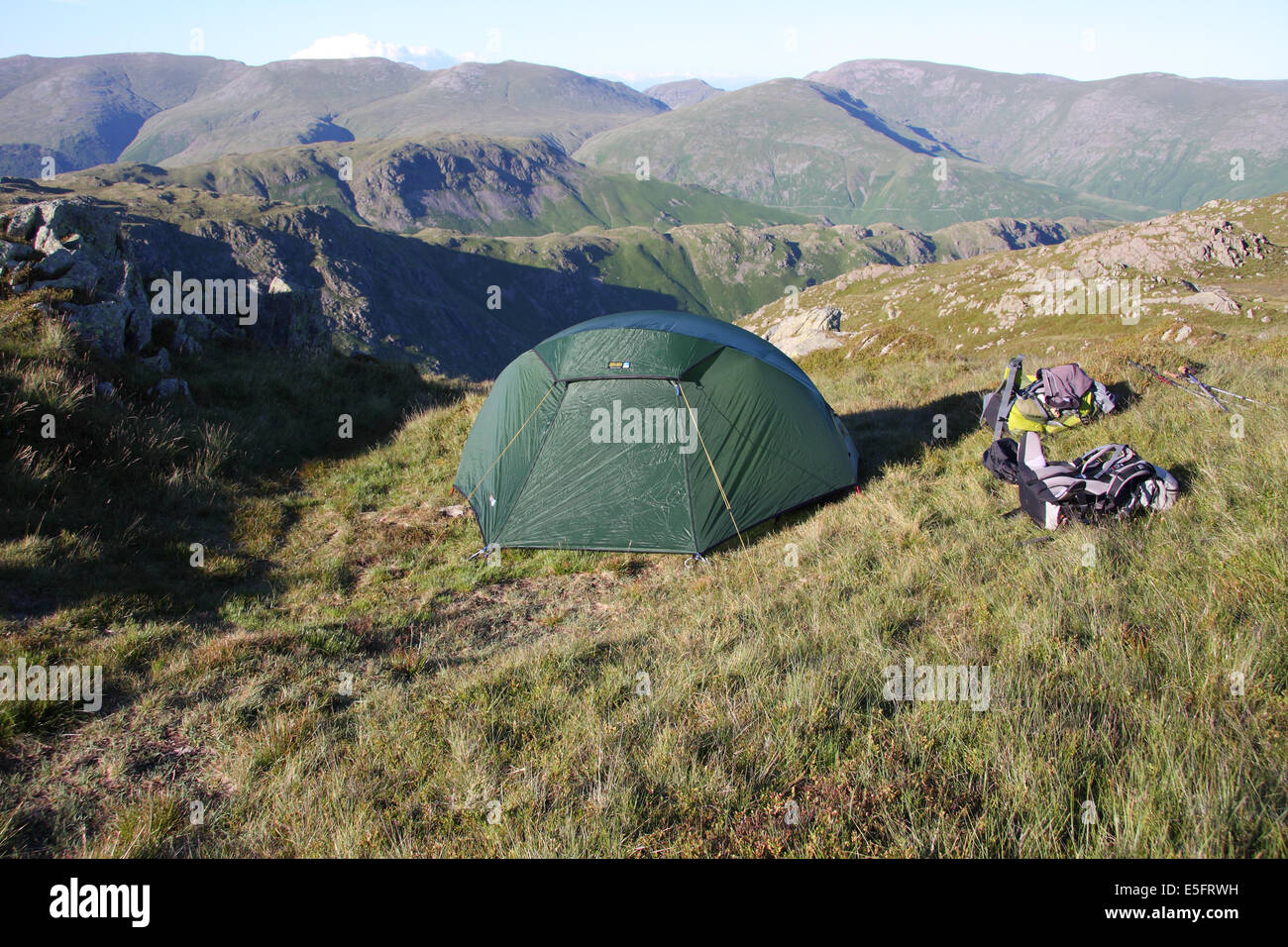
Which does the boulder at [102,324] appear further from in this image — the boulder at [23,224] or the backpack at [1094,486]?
the backpack at [1094,486]

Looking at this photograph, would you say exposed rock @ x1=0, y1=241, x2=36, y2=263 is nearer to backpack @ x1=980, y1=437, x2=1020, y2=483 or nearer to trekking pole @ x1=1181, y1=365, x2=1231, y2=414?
backpack @ x1=980, y1=437, x2=1020, y2=483

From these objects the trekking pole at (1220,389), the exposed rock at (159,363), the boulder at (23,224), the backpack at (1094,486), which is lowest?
the backpack at (1094,486)

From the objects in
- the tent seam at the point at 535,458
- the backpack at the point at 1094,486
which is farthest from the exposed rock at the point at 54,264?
the backpack at the point at 1094,486

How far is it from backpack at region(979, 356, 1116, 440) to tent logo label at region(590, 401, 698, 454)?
16.5 feet

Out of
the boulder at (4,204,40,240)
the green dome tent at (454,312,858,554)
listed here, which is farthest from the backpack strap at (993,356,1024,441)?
the boulder at (4,204,40,240)

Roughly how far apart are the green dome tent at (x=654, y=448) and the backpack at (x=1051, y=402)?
2768 millimetres

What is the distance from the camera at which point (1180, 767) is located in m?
3.09

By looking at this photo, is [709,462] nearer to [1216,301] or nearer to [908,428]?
[908,428]

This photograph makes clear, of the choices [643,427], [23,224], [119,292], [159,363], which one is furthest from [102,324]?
[643,427]

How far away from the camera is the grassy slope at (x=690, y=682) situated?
10.8ft

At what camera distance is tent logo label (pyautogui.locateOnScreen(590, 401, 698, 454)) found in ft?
30.1

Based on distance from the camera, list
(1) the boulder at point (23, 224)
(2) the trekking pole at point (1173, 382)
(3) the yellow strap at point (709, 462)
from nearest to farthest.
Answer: (2) the trekking pole at point (1173, 382)
(3) the yellow strap at point (709, 462)
(1) the boulder at point (23, 224)

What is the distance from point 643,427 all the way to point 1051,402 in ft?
22.5
